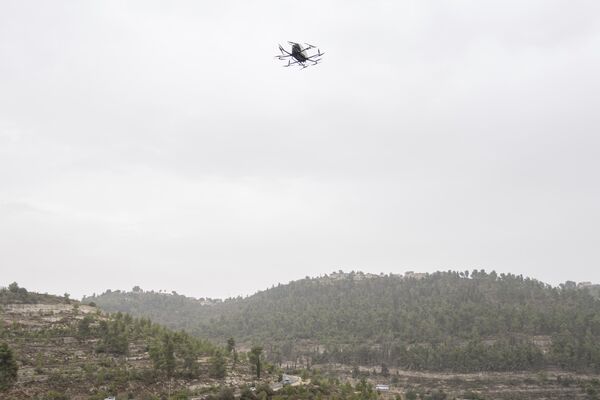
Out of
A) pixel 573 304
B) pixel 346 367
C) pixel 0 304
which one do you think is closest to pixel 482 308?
pixel 573 304

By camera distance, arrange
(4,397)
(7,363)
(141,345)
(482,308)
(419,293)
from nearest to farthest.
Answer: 1. (4,397)
2. (7,363)
3. (141,345)
4. (482,308)
5. (419,293)

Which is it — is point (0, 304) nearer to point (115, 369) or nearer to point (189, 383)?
point (115, 369)

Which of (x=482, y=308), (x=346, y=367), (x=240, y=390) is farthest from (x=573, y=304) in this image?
(x=240, y=390)

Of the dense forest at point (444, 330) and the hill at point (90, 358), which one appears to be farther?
the dense forest at point (444, 330)

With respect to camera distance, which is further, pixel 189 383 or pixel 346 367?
pixel 346 367

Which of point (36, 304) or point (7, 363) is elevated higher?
point (36, 304)

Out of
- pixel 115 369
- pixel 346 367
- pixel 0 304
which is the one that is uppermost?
pixel 0 304

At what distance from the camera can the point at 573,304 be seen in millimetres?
168125

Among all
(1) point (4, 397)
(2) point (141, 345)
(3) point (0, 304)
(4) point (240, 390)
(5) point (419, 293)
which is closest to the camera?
(1) point (4, 397)

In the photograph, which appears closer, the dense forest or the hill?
the hill

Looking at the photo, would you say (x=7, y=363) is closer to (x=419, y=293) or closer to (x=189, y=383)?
(x=189, y=383)

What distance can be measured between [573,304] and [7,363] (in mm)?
171834

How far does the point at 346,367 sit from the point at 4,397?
9396 cm

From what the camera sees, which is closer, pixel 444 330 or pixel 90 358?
pixel 90 358
